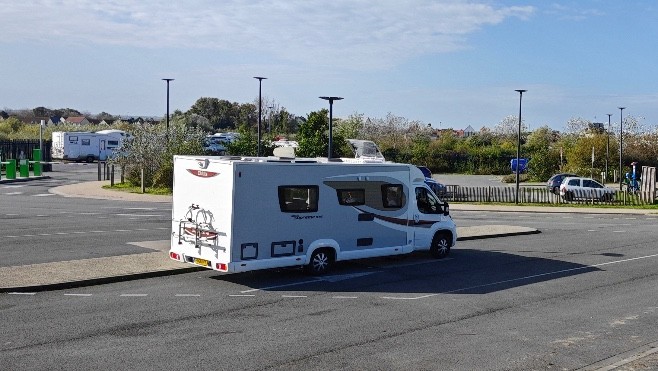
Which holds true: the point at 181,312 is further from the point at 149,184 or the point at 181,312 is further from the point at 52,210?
the point at 149,184

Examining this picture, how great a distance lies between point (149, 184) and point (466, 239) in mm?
25275

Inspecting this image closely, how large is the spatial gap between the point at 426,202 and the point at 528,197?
27008mm

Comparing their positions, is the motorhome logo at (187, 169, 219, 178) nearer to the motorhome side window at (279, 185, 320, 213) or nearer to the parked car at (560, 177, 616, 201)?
the motorhome side window at (279, 185, 320, 213)

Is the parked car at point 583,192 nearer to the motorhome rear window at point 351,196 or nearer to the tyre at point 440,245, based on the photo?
the tyre at point 440,245

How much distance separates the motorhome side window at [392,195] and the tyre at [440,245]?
2.06 meters

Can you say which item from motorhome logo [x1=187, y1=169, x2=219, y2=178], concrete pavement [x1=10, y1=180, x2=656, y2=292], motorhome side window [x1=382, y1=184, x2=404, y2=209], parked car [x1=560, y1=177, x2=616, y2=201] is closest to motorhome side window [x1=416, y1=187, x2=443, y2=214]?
motorhome side window [x1=382, y1=184, x2=404, y2=209]

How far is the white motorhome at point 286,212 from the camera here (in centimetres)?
1719

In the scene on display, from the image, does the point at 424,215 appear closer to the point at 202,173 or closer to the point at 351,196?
the point at 351,196

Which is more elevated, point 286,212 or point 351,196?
point 351,196

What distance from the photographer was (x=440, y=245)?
22.2 metres

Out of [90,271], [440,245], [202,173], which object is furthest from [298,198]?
[440,245]

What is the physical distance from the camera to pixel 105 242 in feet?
76.6

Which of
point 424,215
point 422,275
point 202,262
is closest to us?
point 202,262

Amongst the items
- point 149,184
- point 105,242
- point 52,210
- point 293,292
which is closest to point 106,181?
point 149,184
